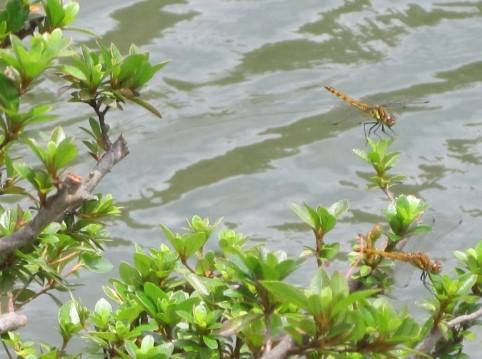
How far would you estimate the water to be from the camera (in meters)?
4.72

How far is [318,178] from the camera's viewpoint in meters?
4.96

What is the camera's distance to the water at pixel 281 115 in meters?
4.72

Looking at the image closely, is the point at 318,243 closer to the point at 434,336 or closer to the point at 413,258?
the point at 413,258

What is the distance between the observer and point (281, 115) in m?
5.39

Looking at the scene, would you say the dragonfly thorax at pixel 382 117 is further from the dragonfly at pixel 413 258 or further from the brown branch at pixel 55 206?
the brown branch at pixel 55 206

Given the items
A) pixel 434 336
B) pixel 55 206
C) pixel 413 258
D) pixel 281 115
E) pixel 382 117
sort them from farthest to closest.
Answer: pixel 281 115 < pixel 382 117 < pixel 413 258 < pixel 434 336 < pixel 55 206

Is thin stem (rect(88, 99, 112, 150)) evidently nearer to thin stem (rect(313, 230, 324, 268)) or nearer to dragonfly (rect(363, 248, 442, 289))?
thin stem (rect(313, 230, 324, 268))

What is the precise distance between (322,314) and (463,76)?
4.15m

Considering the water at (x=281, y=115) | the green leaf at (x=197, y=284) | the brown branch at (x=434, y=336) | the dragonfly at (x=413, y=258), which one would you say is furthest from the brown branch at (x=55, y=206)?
the water at (x=281, y=115)

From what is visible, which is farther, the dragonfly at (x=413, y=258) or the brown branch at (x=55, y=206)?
the dragonfly at (x=413, y=258)

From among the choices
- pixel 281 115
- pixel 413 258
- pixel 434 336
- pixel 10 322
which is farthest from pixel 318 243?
pixel 281 115

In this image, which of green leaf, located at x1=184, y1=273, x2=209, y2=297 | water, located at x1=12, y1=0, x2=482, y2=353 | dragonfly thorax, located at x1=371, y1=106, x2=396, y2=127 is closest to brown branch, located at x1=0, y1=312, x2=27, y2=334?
green leaf, located at x1=184, y1=273, x2=209, y2=297

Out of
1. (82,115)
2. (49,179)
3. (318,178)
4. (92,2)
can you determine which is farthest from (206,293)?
(92,2)

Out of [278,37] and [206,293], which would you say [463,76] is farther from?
[206,293]
